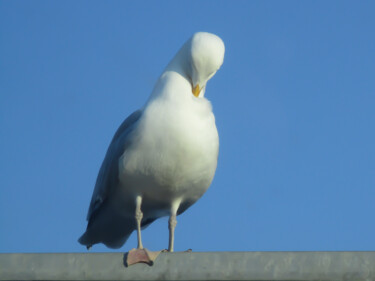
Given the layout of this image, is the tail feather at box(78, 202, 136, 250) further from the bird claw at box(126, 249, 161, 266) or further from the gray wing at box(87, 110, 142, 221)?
the bird claw at box(126, 249, 161, 266)

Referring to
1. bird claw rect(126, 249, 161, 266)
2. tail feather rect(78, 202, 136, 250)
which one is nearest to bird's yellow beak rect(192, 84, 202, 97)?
tail feather rect(78, 202, 136, 250)

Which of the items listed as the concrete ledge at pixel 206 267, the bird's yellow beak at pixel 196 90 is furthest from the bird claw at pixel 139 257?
the bird's yellow beak at pixel 196 90

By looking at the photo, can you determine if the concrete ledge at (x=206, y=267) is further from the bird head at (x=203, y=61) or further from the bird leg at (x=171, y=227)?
the bird head at (x=203, y=61)

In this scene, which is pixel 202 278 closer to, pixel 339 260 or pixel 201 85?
pixel 339 260

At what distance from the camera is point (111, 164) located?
6906 millimetres

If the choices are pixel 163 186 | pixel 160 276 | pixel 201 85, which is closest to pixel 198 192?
pixel 163 186

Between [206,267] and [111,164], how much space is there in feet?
11.2

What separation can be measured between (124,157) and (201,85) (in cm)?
95

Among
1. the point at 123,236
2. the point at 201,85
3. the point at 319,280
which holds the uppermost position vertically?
the point at 201,85

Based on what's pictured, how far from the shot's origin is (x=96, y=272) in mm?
3697

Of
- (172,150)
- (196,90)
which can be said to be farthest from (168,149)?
(196,90)

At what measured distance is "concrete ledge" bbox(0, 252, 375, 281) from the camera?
11.5ft

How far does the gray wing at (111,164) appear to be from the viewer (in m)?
6.79

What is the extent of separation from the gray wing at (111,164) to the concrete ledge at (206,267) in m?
2.98
